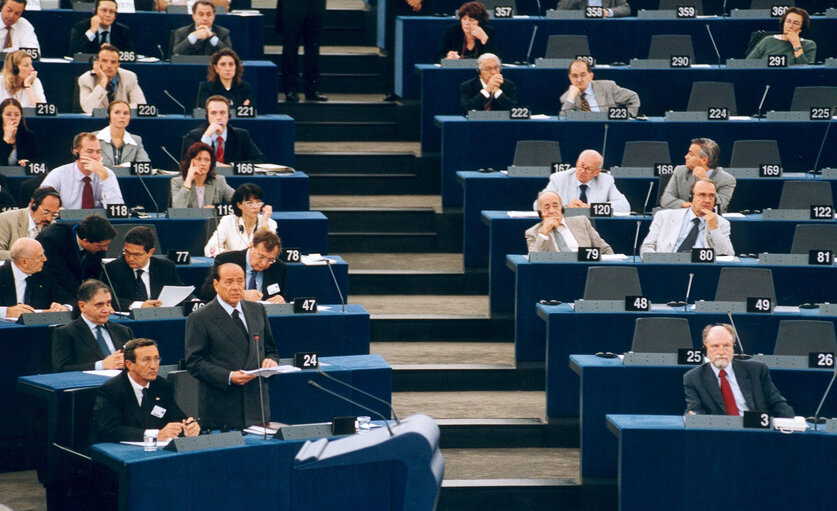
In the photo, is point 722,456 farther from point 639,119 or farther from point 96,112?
point 96,112

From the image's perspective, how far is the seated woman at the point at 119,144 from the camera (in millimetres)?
7629

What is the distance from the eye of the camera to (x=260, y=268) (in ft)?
21.4

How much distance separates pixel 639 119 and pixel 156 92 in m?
2.91

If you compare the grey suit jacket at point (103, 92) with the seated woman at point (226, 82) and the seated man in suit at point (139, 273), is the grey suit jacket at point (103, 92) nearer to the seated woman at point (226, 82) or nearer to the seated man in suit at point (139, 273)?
the seated woman at point (226, 82)

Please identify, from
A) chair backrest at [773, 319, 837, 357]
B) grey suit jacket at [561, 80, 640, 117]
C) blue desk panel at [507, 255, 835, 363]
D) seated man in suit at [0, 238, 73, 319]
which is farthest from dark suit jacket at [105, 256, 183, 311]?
grey suit jacket at [561, 80, 640, 117]

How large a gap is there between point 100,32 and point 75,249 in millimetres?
2578

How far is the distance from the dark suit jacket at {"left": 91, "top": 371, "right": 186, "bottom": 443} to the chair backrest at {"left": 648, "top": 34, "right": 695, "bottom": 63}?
489cm

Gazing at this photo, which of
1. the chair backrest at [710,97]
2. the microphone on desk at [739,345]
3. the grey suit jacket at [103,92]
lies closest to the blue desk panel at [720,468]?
the microphone on desk at [739,345]

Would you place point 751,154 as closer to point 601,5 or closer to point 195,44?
point 601,5

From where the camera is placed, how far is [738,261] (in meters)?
7.11

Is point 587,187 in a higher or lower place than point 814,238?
higher

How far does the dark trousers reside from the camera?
9258mm

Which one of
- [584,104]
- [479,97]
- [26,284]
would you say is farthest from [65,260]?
[584,104]

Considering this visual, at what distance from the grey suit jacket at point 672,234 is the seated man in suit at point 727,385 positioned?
1443mm
